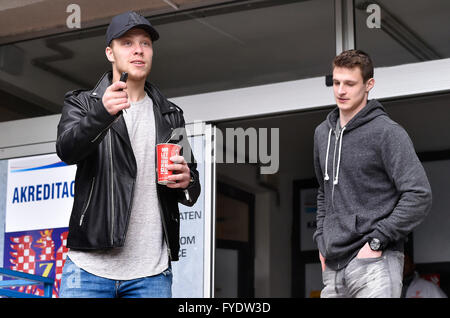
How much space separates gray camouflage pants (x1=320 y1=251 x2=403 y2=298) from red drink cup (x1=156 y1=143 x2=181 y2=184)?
0.69 meters

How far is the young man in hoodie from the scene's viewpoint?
2688mm

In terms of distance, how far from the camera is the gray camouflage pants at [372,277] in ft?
8.76

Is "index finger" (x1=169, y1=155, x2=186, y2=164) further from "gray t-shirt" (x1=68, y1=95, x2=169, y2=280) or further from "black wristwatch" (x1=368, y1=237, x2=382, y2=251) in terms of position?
"black wristwatch" (x1=368, y1=237, x2=382, y2=251)

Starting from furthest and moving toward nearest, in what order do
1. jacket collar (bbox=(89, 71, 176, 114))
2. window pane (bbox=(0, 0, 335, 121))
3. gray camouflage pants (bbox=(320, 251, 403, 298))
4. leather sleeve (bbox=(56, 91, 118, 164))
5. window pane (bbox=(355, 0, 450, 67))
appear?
1. window pane (bbox=(0, 0, 335, 121))
2. window pane (bbox=(355, 0, 450, 67))
3. jacket collar (bbox=(89, 71, 176, 114))
4. gray camouflage pants (bbox=(320, 251, 403, 298))
5. leather sleeve (bbox=(56, 91, 118, 164))

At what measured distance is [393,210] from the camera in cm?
273

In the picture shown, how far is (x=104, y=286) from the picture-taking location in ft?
8.21

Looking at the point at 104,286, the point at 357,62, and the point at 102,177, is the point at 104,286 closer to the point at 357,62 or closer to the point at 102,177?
the point at 102,177

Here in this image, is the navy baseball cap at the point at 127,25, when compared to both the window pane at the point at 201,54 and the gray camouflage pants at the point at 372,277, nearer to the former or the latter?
the gray camouflage pants at the point at 372,277

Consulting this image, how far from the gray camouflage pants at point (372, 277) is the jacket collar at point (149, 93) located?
2.89ft

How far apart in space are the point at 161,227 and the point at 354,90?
0.93 metres

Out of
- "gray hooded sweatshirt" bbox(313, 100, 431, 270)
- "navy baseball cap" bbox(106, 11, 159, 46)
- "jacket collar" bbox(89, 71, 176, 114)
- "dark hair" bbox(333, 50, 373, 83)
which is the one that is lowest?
"gray hooded sweatshirt" bbox(313, 100, 431, 270)

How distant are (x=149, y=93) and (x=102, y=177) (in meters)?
0.41

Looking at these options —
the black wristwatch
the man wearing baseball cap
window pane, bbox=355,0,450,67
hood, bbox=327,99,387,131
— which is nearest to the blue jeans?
the man wearing baseball cap
